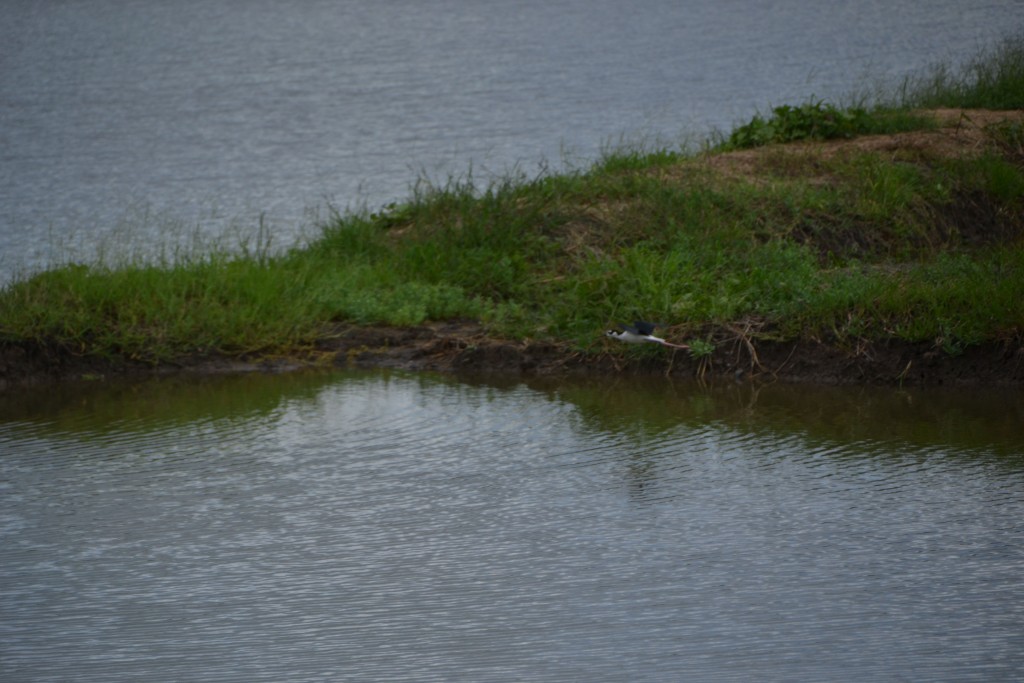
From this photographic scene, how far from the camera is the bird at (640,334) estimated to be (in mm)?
8281

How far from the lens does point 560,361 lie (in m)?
8.61

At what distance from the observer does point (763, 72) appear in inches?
953

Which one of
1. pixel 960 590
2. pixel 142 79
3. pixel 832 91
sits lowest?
pixel 960 590

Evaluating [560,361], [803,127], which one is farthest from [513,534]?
[803,127]

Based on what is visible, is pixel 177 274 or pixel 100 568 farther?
pixel 177 274

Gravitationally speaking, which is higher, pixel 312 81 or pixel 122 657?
pixel 312 81

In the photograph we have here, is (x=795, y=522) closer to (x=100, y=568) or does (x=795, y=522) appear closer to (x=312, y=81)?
(x=100, y=568)

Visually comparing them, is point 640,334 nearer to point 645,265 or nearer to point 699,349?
point 699,349

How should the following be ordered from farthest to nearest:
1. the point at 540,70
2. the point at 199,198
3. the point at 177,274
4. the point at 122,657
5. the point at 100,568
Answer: the point at 540,70 → the point at 199,198 → the point at 177,274 → the point at 100,568 → the point at 122,657

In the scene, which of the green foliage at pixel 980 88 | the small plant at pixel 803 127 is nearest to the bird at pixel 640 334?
the small plant at pixel 803 127

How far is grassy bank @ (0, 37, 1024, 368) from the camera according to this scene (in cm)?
847

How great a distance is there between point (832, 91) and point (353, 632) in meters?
17.2

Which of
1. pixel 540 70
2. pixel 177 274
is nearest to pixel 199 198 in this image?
pixel 177 274

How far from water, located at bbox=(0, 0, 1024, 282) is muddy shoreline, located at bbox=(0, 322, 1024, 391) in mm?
1786
